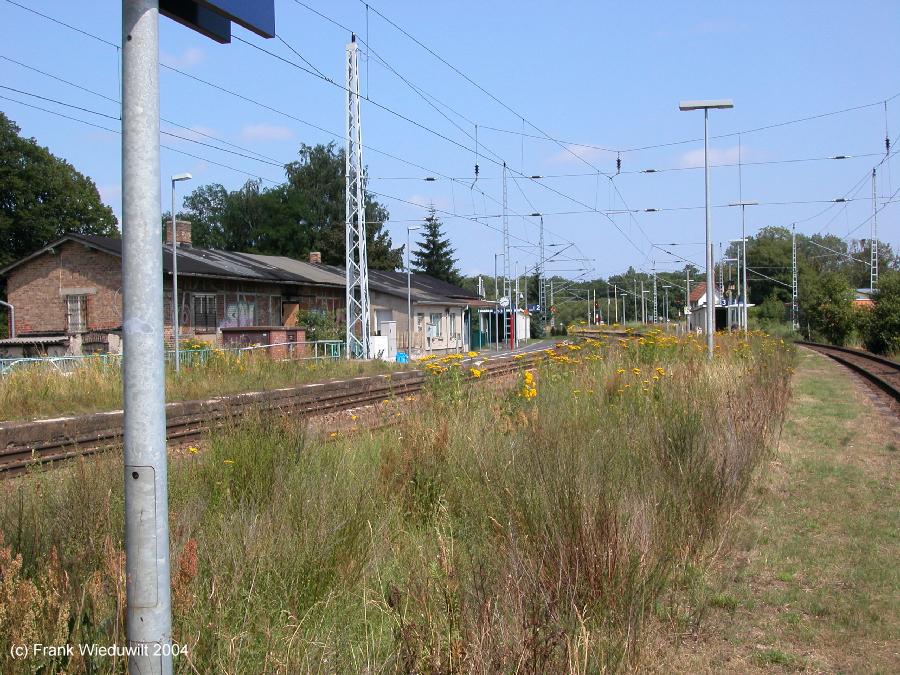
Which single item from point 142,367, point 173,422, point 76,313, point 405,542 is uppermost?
point 76,313

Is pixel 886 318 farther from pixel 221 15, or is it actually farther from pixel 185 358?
pixel 221 15

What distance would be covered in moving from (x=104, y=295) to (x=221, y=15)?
102 feet

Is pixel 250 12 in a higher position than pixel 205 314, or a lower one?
higher

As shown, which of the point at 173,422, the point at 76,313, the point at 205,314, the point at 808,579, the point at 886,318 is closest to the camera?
the point at 808,579

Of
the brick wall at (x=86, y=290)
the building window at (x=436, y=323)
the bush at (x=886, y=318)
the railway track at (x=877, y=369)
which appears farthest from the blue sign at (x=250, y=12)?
the building window at (x=436, y=323)

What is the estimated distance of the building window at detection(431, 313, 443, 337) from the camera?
5075cm

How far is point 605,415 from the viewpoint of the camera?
324 inches

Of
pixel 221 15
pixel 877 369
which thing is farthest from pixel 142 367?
pixel 877 369

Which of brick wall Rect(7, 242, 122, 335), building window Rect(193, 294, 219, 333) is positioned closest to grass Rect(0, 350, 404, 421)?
building window Rect(193, 294, 219, 333)

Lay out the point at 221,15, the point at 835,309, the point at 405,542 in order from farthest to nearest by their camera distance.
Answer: the point at 835,309
the point at 405,542
the point at 221,15

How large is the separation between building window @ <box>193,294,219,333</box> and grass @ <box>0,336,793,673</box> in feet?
86.3

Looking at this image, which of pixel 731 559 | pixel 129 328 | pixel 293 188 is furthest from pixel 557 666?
pixel 293 188

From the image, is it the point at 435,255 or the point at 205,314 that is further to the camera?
the point at 435,255

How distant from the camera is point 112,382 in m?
17.1
